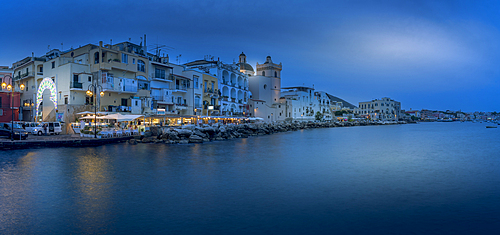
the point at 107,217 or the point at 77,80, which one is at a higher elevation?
the point at 77,80

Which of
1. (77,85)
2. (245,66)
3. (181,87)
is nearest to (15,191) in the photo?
(77,85)

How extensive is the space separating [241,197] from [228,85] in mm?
47519

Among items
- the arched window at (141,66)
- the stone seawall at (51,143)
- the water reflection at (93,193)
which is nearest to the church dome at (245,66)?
the arched window at (141,66)

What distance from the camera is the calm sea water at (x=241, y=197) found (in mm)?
7863

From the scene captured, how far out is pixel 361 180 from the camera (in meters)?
13.6

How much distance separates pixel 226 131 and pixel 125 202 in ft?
90.1

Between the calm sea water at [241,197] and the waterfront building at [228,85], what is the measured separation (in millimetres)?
37096

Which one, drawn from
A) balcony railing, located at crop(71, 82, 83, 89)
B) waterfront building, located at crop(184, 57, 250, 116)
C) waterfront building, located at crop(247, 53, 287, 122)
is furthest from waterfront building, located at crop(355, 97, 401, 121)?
balcony railing, located at crop(71, 82, 83, 89)

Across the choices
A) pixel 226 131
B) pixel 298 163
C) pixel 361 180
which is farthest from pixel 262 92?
pixel 361 180

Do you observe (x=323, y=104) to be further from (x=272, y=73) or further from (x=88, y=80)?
(x=88, y=80)

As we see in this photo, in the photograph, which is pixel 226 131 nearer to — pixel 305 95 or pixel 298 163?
pixel 298 163

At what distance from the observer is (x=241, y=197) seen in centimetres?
1065

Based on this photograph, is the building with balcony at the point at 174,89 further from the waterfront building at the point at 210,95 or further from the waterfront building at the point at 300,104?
the waterfront building at the point at 300,104

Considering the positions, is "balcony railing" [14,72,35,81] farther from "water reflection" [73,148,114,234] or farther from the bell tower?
the bell tower
